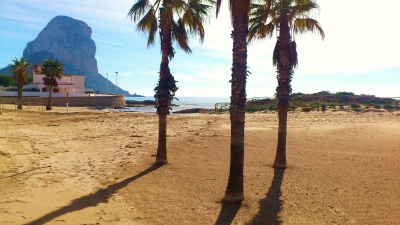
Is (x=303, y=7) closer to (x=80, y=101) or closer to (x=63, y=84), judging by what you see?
(x=80, y=101)

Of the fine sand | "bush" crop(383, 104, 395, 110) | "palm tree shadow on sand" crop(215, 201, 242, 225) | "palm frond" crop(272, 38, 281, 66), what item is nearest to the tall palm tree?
"palm tree shadow on sand" crop(215, 201, 242, 225)

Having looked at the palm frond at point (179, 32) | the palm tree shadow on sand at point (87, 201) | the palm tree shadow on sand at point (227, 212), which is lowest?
the palm tree shadow on sand at point (227, 212)

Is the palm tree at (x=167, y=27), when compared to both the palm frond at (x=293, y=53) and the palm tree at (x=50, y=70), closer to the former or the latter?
the palm frond at (x=293, y=53)

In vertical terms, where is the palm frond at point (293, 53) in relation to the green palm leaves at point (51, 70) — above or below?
below

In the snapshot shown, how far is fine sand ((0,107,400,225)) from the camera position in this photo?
6.54 metres

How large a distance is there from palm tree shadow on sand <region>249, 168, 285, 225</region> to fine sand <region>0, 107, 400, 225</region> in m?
0.02

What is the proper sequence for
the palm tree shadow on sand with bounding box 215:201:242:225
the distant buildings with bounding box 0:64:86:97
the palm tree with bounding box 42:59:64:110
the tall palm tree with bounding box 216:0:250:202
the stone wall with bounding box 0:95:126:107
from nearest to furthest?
the palm tree shadow on sand with bounding box 215:201:242:225 → the tall palm tree with bounding box 216:0:250:202 → the palm tree with bounding box 42:59:64:110 → the stone wall with bounding box 0:95:126:107 → the distant buildings with bounding box 0:64:86:97

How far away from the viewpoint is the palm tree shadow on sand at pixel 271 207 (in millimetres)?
6398

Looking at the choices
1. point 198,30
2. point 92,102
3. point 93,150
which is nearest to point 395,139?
point 198,30

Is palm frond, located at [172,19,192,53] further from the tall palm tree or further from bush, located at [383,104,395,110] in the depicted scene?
bush, located at [383,104,395,110]

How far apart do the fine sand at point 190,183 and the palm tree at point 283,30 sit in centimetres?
162

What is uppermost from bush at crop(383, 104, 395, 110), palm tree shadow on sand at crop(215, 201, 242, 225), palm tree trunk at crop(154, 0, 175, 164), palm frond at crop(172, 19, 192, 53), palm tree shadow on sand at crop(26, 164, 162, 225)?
palm frond at crop(172, 19, 192, 53)

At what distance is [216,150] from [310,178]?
5.20 metres

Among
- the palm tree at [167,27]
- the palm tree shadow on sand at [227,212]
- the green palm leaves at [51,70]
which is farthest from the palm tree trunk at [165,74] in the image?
the green palm leaves at [51,70]
